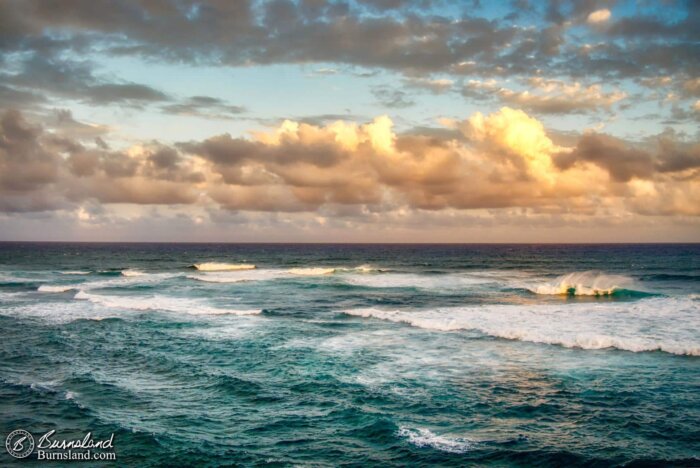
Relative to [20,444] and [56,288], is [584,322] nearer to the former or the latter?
[20,444]

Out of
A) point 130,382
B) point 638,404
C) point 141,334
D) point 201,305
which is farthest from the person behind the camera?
point 201,305

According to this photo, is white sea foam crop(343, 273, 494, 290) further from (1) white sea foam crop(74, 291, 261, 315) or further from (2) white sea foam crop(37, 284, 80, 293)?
(2) white sea foam crop(37, 284, 80, 293)

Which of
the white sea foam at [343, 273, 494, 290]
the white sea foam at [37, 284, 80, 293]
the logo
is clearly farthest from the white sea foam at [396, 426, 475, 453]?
the white sea foam at [37, 284, 80, 293]

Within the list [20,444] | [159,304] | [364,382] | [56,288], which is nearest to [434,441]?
[364,382]

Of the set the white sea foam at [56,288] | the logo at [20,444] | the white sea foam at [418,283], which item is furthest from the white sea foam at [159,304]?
the white sea foam at [418,283]

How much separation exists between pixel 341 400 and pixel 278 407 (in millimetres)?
1949

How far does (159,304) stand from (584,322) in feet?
94.2

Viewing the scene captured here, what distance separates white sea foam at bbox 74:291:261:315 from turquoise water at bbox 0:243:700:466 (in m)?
0.44

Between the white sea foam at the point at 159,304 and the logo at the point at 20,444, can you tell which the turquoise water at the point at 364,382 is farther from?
the white sea foam at the point at 159,304

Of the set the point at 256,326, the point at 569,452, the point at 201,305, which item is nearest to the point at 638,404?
the point at 569,452

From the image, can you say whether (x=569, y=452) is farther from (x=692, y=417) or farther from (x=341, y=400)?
(x=341, y=400)

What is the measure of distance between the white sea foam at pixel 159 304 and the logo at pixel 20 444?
2004 centimetres

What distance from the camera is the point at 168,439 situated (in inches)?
506

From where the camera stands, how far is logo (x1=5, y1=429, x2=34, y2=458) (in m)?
12.1
